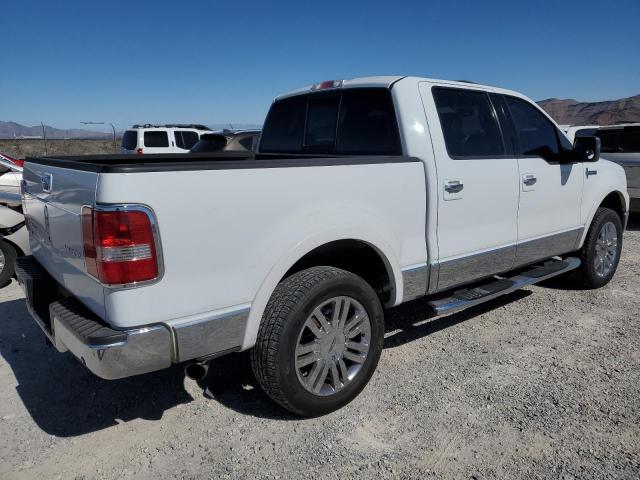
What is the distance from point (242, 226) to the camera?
2.46m

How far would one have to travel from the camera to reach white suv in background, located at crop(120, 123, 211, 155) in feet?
56.2

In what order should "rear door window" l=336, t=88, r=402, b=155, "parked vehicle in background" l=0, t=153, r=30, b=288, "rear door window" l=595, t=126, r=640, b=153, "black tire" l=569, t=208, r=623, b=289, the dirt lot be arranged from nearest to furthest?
"rear door window" l=336, t=88, r=402, b=155
"black tire" l=569, t=208, r=623, b=289
"parked vehicle in background" l=0, t=153, r=30, b=288
"rear door window" l=595, t=126, r=640, b=153
the dirt lot

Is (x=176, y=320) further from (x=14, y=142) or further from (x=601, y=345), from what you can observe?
(x=14, y=142)

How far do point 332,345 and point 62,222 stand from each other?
1604 mm

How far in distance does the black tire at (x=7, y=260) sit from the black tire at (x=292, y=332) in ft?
13.6

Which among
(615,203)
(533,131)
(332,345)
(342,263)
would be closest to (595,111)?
(615,203)

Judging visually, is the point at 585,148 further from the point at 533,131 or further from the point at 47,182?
the point at 47,182

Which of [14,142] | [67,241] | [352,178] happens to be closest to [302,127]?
[352,178]

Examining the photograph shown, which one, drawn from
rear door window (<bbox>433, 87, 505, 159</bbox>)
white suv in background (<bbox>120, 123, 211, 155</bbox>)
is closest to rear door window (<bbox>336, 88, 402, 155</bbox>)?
rear door window (<bbox>433, 87, 505, 159</bbox>)

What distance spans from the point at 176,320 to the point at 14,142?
38405mm

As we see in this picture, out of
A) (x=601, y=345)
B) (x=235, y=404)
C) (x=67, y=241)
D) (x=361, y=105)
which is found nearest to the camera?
(x=67, y=241)

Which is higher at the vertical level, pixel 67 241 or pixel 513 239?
pixel 67 241

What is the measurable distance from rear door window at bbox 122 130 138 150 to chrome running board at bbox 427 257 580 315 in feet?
50.4

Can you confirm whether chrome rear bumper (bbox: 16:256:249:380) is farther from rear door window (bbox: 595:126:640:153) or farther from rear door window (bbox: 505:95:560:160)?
rear door window (bbox: 595:126:640:153)
